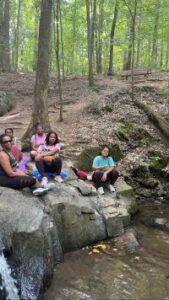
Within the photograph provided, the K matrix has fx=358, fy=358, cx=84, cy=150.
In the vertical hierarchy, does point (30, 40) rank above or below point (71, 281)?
above

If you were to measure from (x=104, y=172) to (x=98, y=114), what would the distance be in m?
5.99

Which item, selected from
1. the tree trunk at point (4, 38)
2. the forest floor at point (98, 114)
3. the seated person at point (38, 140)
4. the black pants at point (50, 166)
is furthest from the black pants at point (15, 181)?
the tree trunk at point (4, 38)

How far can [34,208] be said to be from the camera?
23.5ft

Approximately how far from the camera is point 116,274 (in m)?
6.83

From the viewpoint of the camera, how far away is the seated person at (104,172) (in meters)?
9.68

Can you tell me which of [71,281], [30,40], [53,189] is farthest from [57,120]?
[30,40]

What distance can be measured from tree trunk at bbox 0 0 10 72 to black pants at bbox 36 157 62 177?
16501 millimetres

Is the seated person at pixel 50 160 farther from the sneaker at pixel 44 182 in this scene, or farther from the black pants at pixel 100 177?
the black pants at pixel 100 177

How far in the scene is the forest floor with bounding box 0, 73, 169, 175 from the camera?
1319cm

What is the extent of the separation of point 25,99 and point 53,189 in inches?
485

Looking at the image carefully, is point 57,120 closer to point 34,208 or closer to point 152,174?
point 152,174

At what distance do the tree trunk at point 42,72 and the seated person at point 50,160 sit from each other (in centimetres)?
279

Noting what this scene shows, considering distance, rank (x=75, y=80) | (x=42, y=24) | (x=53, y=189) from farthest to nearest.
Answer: (x=75, y=80)
(x=42, y=24)
(x=53, y=189)

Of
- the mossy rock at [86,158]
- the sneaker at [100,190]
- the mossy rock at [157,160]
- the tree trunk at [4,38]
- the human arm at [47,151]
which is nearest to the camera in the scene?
the human arm at [47,151]
